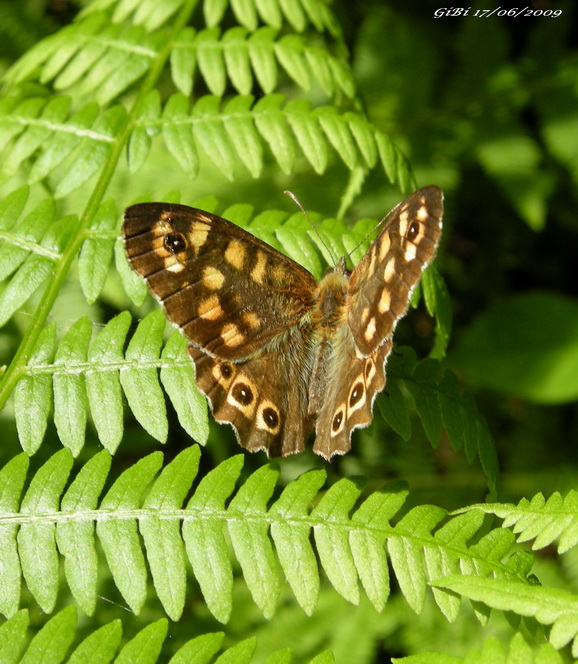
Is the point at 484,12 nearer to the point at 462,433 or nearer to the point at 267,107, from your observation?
the point at 267,107

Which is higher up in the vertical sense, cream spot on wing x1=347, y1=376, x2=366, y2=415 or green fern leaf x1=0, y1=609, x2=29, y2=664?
cream spot on wing x1=347, y1=376, x2=366, y2=415

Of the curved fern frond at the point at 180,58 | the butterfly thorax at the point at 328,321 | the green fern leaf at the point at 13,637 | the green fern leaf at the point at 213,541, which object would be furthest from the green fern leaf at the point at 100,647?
the curved fern frond at the point at 180,58

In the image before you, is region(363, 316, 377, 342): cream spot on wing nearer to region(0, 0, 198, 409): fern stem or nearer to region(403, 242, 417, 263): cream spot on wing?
region(403, 242, 417, 263): cream spot on wing

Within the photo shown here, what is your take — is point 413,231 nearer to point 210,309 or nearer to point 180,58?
point 210,309

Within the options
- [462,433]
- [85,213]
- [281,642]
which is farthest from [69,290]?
[462,433]

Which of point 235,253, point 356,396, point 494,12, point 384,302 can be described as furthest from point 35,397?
point 494,12

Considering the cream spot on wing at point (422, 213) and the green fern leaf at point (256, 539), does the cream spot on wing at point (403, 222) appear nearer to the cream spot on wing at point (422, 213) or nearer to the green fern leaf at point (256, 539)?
the cream spot on wing at point (422, 213)

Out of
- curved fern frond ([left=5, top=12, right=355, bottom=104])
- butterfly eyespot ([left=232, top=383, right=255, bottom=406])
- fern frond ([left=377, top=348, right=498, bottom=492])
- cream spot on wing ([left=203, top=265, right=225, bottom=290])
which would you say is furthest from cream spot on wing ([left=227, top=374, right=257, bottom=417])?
curved fern frond ([left=5, top=12, right=355, bottom=104])
